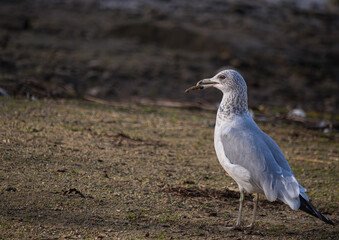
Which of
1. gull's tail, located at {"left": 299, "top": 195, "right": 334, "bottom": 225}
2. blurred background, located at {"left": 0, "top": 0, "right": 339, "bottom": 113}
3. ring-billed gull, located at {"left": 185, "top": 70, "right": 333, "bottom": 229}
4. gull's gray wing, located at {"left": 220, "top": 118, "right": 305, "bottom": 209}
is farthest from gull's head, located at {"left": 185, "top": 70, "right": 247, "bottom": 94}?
blurred background, located at {"left": 0, "top": 0, "right": 339, "bottom": 113}

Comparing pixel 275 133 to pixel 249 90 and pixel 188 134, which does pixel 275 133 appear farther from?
pixel 249 90

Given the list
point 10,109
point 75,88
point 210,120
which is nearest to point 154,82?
point 75,88

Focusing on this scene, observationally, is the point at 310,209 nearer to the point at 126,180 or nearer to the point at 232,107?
the point at 232,107

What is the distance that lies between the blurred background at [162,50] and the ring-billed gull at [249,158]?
4013 millimetres

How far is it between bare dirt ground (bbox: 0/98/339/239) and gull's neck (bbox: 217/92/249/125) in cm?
76

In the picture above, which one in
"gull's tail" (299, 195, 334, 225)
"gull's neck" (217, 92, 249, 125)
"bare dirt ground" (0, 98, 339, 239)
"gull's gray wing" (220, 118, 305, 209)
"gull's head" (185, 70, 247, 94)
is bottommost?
"bare dirt ground" (0, 98, 339, 239)

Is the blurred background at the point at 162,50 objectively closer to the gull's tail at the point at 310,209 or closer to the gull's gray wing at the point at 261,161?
the gull's gray wing at the point at 261,161

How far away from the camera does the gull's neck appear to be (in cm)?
427

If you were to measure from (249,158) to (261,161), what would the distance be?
98mm

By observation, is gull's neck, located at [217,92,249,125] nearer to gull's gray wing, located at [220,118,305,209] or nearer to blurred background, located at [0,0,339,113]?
gull's gray wing, located at [220,118,305,209]

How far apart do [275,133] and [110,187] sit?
352cm

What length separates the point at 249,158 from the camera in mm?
3879

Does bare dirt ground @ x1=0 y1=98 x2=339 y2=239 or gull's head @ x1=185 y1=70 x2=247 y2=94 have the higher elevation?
gull's head @ x1=185 y1=70 x2=247 y2=94

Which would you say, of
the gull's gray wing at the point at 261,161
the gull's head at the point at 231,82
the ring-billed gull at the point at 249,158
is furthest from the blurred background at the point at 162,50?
the gull's gray wing at the point at 261,161
